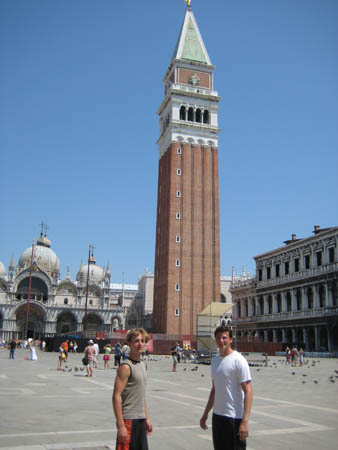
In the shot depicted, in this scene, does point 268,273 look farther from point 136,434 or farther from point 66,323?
point 136,434

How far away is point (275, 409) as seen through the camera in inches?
467

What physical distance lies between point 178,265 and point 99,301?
34797 mm

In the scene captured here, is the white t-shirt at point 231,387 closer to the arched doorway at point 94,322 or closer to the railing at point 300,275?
the railing at point 300,275

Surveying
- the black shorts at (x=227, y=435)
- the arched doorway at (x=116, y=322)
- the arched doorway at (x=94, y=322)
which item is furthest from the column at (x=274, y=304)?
the black shorts at (x=227, y=435)

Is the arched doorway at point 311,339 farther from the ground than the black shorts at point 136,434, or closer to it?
farther from the ground

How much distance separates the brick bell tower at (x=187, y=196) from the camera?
197 feet

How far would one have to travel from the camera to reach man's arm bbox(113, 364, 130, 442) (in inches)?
197

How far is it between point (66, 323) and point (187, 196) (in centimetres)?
3902

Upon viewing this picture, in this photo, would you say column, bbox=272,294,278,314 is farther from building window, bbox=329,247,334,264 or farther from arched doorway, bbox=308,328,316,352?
building window, bbox=329,247,334,264

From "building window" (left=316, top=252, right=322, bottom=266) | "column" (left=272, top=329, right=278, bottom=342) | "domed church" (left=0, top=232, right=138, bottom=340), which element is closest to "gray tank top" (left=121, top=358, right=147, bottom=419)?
"building window" (left=316, top=252, right=322, bottom=266)

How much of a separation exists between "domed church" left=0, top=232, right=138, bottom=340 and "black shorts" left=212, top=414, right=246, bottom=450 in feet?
249

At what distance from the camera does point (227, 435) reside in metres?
5.13

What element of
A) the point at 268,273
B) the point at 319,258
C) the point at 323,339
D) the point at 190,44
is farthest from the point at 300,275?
the point at 190,44

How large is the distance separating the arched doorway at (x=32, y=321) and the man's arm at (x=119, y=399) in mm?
81523
